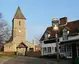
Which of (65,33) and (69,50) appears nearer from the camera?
(69,50)

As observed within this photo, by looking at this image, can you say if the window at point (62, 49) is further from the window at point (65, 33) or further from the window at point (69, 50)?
the window at point (65, 33)

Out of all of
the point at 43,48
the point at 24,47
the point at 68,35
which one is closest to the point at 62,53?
the point at 68,35

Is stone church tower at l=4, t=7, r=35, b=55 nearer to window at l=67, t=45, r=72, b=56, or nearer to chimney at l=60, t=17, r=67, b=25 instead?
chimney at l=60, t=17, r=67, b=25

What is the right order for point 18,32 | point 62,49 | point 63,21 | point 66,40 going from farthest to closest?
point 18,32, point 63,21, point 62,49, point 66,40

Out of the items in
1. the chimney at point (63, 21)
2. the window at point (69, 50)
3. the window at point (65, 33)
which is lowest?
the window at point (69, 50)

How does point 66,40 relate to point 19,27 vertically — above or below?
below

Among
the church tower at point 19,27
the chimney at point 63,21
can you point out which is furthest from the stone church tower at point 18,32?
the chimney at point 63,21

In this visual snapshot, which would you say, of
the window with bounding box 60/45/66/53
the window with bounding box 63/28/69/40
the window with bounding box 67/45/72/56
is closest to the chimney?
the window with bounding box 63/28/69/40

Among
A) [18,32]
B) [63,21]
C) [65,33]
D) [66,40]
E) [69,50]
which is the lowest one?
[69,50]

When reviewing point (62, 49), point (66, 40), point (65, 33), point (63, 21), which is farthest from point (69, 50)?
point (63, 21)

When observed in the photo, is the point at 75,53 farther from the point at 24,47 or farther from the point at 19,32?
the point at 19,32

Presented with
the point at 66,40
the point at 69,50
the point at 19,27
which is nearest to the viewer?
the point at 69,50

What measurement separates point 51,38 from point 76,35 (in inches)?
459

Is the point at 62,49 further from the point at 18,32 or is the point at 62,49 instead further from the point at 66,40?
the point at 18,32
